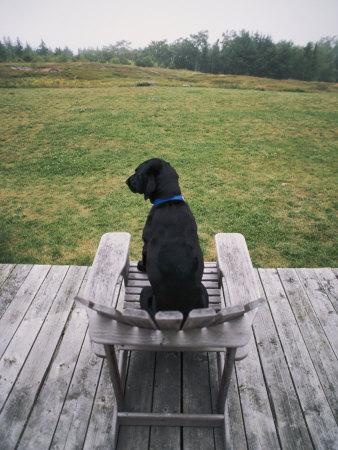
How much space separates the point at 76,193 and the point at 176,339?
5016 millimetres

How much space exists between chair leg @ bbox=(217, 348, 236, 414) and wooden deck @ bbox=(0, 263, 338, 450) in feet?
Result: 0.48

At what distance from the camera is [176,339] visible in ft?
4.71

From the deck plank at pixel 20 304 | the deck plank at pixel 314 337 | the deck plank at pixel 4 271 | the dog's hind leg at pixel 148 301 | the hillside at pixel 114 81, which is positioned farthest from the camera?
the hillside at pixel 114 81

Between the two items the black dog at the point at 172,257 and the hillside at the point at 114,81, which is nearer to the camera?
the black dog at the point at 172,257

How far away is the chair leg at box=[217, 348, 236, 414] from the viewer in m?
1.63

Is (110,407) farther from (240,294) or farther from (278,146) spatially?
(278,146)

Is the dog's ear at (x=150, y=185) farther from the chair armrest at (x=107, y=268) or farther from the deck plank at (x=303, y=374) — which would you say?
the deck plank at (x=303, y=374)

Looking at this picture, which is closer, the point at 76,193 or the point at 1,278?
the point at 1,278

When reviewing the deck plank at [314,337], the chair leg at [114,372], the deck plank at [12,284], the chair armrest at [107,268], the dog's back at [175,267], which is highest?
the dog's back at [175,267]

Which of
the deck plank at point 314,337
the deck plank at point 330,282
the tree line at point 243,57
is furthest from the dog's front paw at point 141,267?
the tree line at point 243,57

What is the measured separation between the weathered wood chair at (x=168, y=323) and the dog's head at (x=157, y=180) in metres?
0.48

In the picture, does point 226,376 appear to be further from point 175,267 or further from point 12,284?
point 12,284

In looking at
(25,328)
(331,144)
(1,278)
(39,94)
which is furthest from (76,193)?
(39,94)

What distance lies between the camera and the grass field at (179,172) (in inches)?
172
